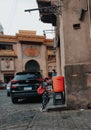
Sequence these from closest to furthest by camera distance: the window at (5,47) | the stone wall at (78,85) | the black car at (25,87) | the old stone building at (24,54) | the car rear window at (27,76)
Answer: the stone wall at (78,85) < the black car at (25,87) < the car rear window at (27,76) < the old stone building at (24,54) < the window at (5,47)

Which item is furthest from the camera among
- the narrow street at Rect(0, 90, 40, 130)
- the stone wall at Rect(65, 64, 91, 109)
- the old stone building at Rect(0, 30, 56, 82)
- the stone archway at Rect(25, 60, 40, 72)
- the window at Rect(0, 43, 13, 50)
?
the stone archway at Rect(25, 60, 40, 72)

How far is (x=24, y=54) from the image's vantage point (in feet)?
229

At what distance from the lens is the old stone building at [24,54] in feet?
222

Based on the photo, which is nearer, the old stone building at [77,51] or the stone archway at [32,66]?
the old stone building at [77,51]

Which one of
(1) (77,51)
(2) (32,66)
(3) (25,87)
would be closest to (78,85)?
(1) (77,51)

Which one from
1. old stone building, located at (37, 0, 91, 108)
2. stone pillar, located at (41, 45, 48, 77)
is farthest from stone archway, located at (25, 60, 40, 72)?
old stone building, located at (37, 0, 91, 108)

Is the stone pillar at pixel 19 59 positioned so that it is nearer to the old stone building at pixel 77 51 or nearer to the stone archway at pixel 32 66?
the stone archway at pixel 32 66

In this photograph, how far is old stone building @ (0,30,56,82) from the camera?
6775cm

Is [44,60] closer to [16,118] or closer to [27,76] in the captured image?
[27,76]

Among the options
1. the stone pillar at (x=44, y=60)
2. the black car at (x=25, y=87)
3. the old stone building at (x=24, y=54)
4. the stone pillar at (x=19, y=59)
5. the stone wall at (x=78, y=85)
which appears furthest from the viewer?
the stone pillar at (x=44, y=60)

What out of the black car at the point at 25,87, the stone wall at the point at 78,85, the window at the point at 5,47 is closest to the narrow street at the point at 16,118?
the stone wall at the point at 78,85

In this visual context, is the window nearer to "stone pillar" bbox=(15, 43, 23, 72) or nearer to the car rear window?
"stone pillar" bbox=(15, 43, 23, 72)

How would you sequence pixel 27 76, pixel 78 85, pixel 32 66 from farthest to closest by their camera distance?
pixel 32 66 → pixel 27 76 → pixel 78 85

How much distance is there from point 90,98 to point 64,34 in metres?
2.47
